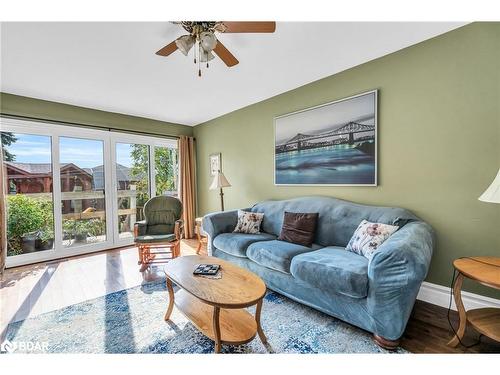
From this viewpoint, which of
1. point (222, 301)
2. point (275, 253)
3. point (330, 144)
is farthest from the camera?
point (330, 144)

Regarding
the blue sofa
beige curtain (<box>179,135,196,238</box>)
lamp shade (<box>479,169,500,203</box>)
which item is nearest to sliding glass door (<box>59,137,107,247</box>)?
beige curtain (<box>179,135,196,238</box>)

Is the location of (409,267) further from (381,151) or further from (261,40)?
(261,40)

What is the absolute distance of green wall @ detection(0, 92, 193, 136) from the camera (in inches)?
127

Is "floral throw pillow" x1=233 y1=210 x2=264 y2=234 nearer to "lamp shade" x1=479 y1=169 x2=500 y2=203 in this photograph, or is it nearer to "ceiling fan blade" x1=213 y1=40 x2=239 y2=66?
"ceiling fan blade" x1=213 y1=40 x2=239 y2=66

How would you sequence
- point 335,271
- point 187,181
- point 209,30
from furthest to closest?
1. point 187,181
2. point 335,271
3. point 209,30

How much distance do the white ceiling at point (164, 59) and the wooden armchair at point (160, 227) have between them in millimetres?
1627

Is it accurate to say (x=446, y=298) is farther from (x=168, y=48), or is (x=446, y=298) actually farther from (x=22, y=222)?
(x=22, y=222)

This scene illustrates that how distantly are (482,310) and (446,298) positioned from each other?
0.46m

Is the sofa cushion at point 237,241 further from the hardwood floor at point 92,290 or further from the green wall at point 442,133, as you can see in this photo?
the green wall at point 442,133

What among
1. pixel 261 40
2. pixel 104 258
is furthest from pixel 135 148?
pixel 261 40

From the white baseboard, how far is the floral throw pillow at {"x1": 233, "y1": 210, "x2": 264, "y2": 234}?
1.86 metres

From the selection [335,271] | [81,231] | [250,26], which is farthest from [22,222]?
[335,271]

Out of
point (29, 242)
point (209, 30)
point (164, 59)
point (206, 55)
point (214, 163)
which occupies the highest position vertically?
point (164, 59)

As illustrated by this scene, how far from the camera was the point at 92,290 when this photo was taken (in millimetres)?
2549
